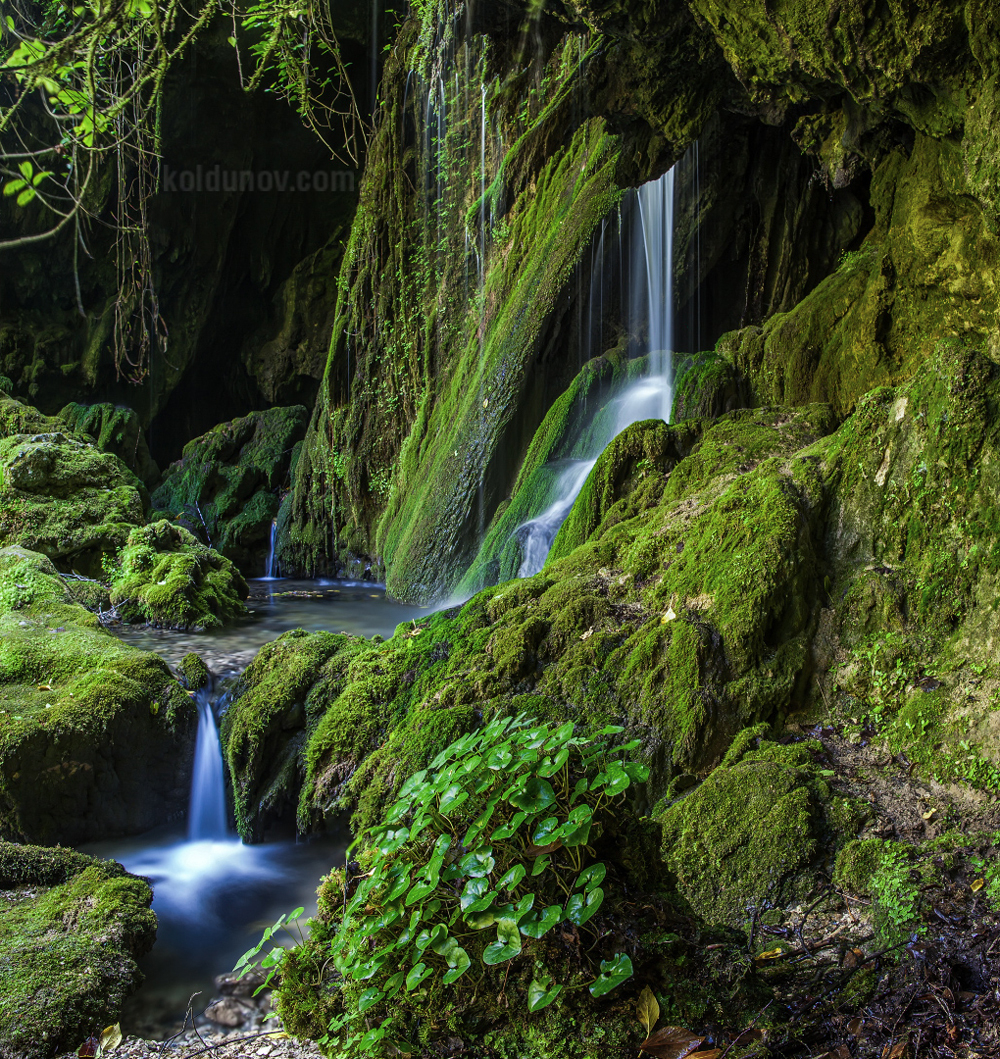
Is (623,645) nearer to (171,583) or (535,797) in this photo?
(535,797)

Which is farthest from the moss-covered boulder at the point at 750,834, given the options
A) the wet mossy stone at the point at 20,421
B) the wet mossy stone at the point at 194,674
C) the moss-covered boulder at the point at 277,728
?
the wet mossy stone at the point at 20,421

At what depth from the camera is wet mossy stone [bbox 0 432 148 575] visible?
883 centimetres

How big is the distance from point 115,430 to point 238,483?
9.28ft

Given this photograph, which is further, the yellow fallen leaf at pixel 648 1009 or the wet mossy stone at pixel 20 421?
the wet mossy stone at pixel 20 421

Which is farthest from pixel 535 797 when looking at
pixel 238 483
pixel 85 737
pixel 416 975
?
pixel 238 483

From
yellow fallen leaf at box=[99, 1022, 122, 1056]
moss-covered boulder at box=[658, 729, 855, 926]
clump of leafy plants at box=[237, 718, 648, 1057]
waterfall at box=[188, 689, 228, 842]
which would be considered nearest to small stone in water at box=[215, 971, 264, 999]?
yellow fallen leaf at box=[99, 1022, 122, 1056]

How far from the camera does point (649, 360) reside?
898cm

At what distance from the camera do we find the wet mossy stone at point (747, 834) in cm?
264

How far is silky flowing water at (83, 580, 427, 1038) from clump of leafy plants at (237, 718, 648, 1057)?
5.61 ft

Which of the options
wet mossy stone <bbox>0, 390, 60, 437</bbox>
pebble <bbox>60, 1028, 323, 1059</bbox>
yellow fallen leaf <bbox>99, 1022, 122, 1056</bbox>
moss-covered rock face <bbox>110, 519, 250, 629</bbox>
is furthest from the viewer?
wet mossy stone <bbox>0, 390, 60, 437</bbox>

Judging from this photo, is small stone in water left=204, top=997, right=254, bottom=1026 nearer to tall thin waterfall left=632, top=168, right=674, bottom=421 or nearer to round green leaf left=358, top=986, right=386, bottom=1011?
round green leaf left=358, top=986, right=386, bottom=1011

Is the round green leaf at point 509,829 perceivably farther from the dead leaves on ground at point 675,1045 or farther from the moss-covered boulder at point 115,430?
the moss-covered boulder at point 115,430

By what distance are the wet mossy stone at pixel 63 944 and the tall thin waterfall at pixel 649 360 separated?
469 centimetres

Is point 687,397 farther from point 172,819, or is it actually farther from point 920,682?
point 172,819
